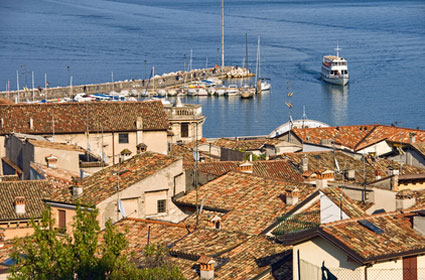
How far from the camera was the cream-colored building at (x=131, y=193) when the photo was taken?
21422mm

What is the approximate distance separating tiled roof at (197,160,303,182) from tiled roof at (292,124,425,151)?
11.4 meters

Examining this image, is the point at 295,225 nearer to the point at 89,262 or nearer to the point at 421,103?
the point at 89,262

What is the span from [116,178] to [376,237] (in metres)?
9.98

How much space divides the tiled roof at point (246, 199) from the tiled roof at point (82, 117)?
14.3 meters

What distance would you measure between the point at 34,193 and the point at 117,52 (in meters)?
121

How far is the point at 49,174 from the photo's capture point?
27.4 m

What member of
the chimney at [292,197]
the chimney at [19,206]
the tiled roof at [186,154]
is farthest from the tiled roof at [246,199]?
the tiled roof at [186,154]

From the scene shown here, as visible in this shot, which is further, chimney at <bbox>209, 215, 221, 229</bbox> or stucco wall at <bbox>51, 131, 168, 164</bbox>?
stucco wall at <bbox>51, 131, 168, 164</bbox>

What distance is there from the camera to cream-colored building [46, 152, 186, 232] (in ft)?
70.3

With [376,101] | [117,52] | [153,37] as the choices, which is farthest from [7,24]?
[376,101]

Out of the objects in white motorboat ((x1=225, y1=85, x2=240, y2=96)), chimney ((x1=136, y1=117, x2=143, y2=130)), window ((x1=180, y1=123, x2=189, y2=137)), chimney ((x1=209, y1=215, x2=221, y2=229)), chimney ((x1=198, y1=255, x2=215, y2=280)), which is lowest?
white motorboat ((x1=225, y1=85, x2=240, y2=96))

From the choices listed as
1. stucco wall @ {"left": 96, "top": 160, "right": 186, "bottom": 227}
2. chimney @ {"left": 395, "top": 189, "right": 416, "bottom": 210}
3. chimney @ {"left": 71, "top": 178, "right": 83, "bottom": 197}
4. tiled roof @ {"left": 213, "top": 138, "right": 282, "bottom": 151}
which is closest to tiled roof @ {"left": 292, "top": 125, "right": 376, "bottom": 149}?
tiled roof @ {"left": 213, "top": 138, "right": 282, "bottom": 151}

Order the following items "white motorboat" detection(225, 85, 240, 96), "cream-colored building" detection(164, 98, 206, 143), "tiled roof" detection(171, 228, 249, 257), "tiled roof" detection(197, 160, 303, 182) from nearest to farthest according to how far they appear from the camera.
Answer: "tiled roof" detection(171, 228, 249, 257), "tiled roof" detection(197, 160, 303, 182), "cream-colored building" detection(164, 98, 206, 143), "white motorboat" detection(225, 85, 240, 96)

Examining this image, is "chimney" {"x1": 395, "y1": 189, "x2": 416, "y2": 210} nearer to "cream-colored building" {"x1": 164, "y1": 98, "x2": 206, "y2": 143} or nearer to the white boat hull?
"cream-colored building" {"x1": 164, "y1": 98, "x2": 206, "y2": 143}
